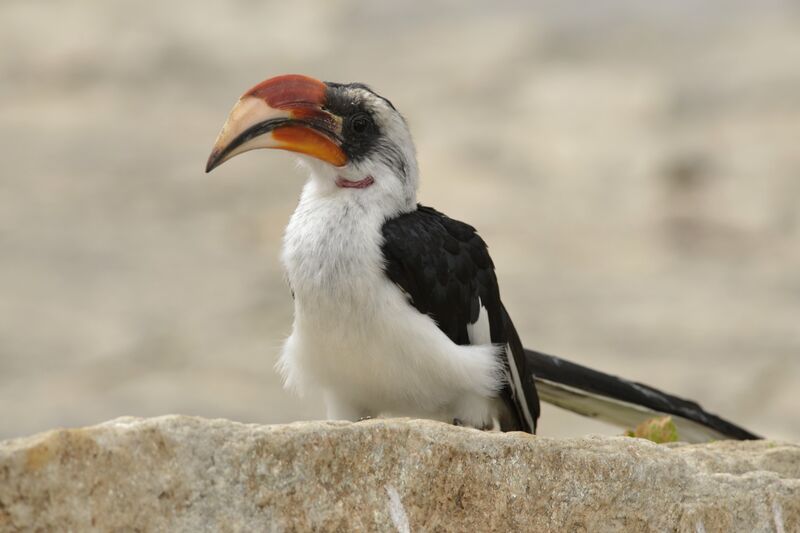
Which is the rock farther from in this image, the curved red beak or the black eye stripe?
the black eye stripe

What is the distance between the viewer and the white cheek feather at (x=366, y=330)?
5.64 meters

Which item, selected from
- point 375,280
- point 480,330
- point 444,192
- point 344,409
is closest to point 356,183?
point 375,280

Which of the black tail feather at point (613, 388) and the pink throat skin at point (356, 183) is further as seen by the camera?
the black tail feather at point (613, 388)

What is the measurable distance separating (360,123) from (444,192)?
474 inches

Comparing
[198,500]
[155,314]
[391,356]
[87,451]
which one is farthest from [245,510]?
[155,314]

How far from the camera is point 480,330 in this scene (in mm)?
6055

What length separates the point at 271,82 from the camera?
579 cm

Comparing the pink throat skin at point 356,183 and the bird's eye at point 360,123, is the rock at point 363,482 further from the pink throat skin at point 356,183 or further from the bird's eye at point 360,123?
the bird's eye at point 360,123

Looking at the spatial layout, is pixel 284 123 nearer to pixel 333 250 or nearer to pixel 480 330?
pixel 333 250

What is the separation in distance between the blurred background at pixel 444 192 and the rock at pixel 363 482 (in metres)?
8.78

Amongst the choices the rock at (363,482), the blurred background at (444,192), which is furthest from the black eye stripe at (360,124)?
the blurred background at (444,192)

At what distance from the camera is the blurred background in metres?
15.4

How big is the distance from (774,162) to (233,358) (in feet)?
24.9

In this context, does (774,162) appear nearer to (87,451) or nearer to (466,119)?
(466,119)
